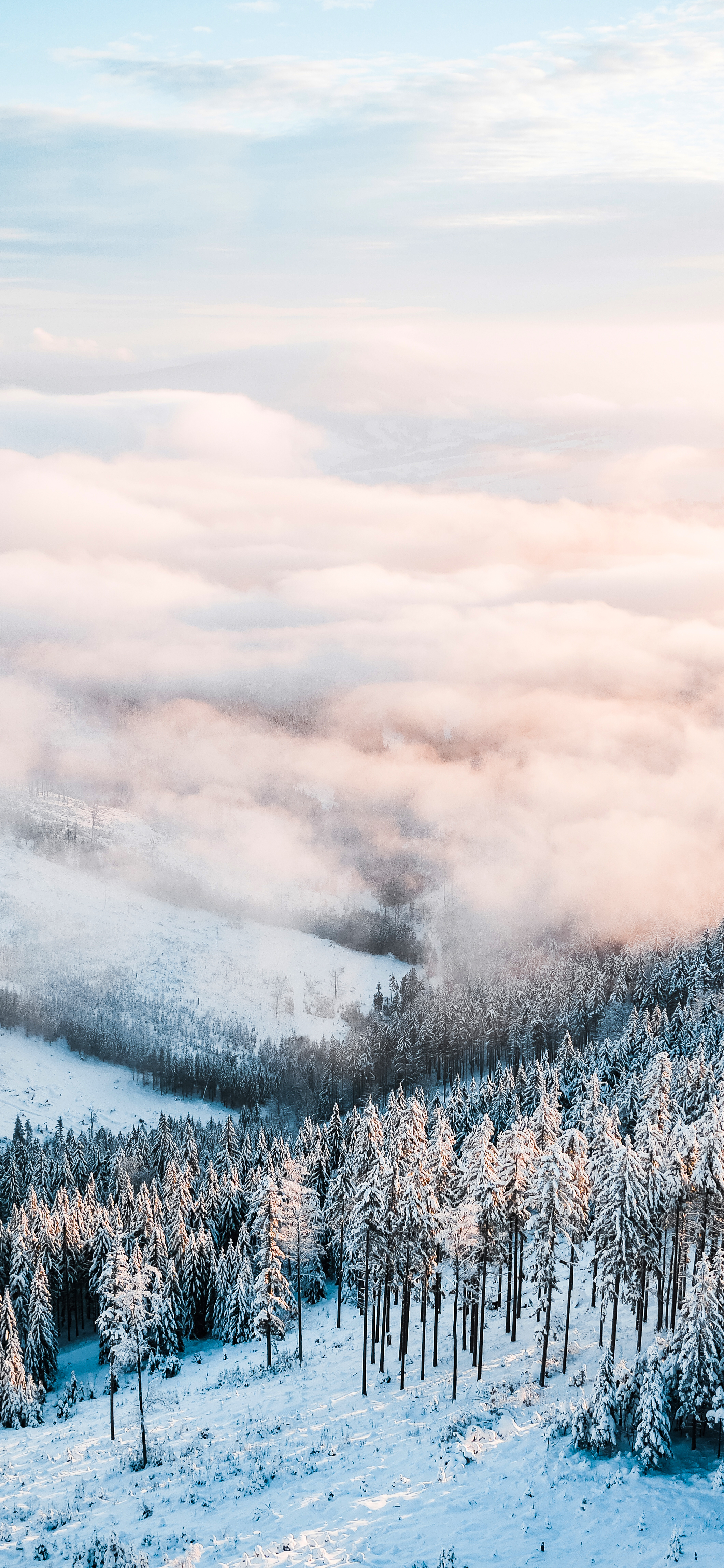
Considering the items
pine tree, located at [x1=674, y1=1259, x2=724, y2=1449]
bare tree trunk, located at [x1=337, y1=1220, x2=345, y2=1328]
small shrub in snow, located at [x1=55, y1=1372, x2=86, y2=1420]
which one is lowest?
small shrub in snow, located at [x1=55, y1=1372, x2=86, y2=1420]

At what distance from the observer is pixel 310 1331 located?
74.2 meters

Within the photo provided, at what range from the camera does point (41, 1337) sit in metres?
77.3

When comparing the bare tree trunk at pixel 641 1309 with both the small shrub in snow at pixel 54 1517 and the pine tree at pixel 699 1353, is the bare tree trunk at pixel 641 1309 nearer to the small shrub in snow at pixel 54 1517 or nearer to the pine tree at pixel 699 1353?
the pine tree at pixel 699 1353

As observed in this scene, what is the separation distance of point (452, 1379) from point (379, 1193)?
1052cm

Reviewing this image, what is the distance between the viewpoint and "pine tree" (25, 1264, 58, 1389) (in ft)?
250

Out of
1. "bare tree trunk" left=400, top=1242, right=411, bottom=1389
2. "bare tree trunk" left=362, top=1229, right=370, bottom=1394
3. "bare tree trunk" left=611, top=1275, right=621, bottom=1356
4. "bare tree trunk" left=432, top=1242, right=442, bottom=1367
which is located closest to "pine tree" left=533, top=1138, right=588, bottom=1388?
"bare tree trunk" left=611, top=1275, right=621, bottom=1356

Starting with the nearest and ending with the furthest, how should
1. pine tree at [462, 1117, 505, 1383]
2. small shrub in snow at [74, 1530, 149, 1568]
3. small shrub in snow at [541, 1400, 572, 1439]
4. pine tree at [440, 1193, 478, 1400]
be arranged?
small shrub in snow at [74, 1530, 149, 1568] < small shrub in snow at [541, 1400, 572, 1439] < pine tree at [440, 1193, 478, 1400] < pine tree at [462, 1117, 505, 1383]

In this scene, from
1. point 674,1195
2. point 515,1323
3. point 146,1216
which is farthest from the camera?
point 146,1216

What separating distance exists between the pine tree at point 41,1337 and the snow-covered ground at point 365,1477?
35.7ft

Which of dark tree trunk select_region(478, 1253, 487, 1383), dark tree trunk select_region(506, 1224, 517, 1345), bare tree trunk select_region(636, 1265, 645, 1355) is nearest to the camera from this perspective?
bare tree trunk select_region(636, 1265, 645, 1355)

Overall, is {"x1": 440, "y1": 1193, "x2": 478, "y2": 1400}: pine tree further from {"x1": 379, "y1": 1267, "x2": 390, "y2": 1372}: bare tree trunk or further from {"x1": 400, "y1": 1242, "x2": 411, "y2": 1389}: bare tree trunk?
{"x1": 379, "y1": 1267, "x2": 390, "y2": 1372}: bare tree trunk

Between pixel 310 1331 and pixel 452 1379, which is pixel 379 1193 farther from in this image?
pixel 310 1331

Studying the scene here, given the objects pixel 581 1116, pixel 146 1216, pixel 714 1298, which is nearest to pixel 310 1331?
pixel 146 1216

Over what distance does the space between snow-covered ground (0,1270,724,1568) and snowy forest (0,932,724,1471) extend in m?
1.47
